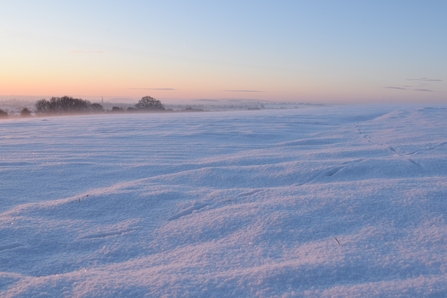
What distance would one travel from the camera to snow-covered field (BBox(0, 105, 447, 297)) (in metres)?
1.50

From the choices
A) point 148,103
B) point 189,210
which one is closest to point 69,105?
A: point 148,103

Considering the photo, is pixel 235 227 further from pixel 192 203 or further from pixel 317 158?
pixel 317 158

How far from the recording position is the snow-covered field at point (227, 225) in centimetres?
150

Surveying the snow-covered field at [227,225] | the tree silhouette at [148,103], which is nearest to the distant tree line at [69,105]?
the tree silhouette at [148,103]

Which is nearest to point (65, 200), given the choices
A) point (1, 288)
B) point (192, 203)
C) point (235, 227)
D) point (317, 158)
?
point (192, 203)

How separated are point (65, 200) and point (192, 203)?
0.90m

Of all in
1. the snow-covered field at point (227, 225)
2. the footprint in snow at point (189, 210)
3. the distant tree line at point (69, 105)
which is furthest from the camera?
the distant tree line at point (69, 105)

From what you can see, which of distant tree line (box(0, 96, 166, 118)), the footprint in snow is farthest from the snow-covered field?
distant tree line (box(0, 96, 166, 118))

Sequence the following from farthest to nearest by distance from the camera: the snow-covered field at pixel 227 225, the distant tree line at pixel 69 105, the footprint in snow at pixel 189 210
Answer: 1. the distant tree line at pixel 69 105
2. the footprint in snow at pixel 189 210
3. the snow-covered field at pixel 227 225

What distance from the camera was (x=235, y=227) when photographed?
2.07 metres

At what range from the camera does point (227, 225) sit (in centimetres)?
211

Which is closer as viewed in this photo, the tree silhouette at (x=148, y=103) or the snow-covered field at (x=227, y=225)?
the snow-covered field at (x=227, y=225)

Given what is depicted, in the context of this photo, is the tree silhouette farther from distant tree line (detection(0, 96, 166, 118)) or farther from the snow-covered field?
the snow-covered field

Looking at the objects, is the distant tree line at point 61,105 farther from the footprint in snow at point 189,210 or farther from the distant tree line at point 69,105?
the footprint in snow at point 189,210
